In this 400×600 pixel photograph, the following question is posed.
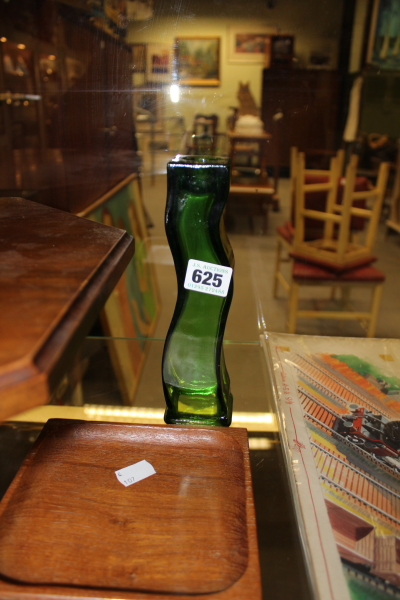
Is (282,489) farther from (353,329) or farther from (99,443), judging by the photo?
(353,329)

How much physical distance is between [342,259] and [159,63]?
0.67 m

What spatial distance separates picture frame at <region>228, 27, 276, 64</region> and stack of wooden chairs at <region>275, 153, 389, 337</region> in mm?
308

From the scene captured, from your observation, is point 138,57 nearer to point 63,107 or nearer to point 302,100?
point 63,107

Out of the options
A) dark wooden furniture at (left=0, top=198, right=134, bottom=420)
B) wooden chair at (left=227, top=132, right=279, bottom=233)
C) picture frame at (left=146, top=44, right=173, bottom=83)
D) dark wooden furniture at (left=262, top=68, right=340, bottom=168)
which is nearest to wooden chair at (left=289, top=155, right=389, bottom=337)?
wooden chair at (left=227, top=132, right=279, bottom=233)

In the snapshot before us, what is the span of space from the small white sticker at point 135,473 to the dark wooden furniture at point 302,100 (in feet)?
2.09

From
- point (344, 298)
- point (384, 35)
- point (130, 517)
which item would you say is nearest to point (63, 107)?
point (384, 35)

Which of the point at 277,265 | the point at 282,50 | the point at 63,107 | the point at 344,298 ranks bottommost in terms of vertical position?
the point at 344,298

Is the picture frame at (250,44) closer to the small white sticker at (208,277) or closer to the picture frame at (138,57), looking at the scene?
the picture frame at (138,57)

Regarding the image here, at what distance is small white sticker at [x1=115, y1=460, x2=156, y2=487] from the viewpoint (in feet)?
1.54

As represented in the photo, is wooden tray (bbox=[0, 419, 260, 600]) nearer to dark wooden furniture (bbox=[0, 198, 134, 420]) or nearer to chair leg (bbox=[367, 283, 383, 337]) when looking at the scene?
dark wooden furniture (bbox=[0, 198, 134, 420])

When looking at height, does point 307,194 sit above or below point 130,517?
above

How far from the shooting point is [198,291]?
56 centimetres

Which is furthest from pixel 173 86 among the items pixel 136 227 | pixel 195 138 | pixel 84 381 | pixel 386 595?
pixel 386 595

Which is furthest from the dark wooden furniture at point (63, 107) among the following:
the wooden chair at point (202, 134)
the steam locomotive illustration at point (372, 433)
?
the steam locomotive illustration at point (372, 433)
